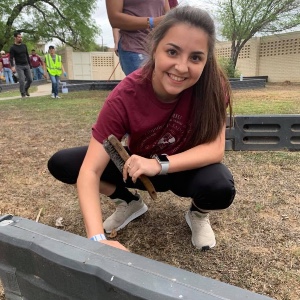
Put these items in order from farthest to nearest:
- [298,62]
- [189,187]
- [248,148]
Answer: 1. [298,62]
2. [248,148]
3. [189,187]

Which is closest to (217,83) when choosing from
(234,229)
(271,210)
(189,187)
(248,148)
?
(189,187)

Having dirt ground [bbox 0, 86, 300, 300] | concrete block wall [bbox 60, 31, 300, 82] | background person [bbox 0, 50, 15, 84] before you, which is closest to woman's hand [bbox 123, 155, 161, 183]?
dirt ground [bbox 0, 86, 300, 300]

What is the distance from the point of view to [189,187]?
5.28 feet

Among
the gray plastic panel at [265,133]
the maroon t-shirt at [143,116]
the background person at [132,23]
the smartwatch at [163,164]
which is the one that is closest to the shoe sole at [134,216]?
the maroon t-shirt at [143,116]

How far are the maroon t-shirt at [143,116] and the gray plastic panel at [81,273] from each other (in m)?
0.59

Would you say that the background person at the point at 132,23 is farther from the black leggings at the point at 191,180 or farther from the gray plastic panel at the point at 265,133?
the gray plastic panel at the point at 265,133

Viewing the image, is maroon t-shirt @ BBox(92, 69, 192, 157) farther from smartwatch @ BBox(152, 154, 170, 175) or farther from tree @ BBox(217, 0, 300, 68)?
tree @ BBox(217, 0, 300, 68)

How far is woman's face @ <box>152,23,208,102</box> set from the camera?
132 cm

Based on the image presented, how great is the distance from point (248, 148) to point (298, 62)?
15763 mm

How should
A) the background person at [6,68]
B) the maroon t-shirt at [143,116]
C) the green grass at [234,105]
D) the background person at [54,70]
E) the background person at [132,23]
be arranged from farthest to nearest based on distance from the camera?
the background person at [6,68] → the background person at [54,70] → the green grass at [234,105] → the background person at [132,23] → the maroon t-shirt at [143,116]

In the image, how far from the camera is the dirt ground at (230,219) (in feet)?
4.98

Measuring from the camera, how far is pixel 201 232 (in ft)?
5.57

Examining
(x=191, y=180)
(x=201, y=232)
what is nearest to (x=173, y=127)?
(x=191, y=180)

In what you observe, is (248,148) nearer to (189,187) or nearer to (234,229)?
(234,229)
